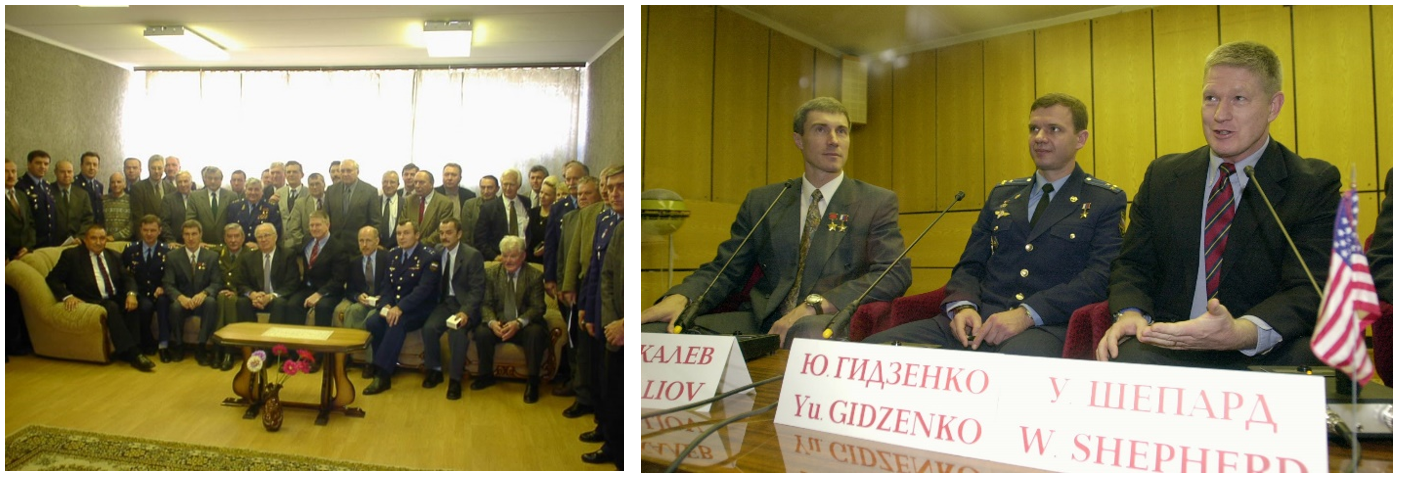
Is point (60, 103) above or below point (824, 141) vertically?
above

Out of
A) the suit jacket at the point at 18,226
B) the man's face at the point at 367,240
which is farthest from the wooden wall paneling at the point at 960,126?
the suit jacket at the point at 18,226

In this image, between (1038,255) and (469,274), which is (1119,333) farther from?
(469,274)

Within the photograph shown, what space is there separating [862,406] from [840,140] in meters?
0.70

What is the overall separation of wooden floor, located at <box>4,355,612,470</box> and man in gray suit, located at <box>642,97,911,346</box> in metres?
0.63

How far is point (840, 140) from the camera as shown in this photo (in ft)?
7.44

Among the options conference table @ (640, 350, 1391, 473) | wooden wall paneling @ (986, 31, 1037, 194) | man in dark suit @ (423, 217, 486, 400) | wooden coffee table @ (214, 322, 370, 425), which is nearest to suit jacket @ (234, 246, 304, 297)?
wooden coffee table @ (214, 322, 370, 425)

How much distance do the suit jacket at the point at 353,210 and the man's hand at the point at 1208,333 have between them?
220 cm

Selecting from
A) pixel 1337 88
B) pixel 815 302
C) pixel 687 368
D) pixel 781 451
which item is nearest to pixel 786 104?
pixel 815 302

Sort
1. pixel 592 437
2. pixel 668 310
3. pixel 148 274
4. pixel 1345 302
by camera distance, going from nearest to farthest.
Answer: pixel 1345 302 → pixel 668 310 → pixel 592 437 → pixel 148 274

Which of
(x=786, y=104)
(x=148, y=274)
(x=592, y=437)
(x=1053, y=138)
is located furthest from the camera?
(x=148, y=274)

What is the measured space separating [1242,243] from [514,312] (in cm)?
197

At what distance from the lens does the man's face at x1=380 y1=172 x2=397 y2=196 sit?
2.68 m

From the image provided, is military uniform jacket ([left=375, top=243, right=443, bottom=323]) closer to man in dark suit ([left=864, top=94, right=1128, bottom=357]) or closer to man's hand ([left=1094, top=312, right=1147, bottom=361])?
man in dark suit ([left=864, top=94, right=1128, bottom=357])

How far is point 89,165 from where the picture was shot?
9.01 feet
